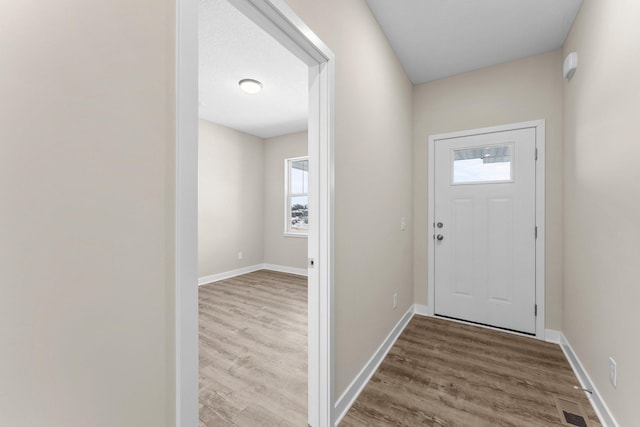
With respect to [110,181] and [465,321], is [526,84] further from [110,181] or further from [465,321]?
[110,181]

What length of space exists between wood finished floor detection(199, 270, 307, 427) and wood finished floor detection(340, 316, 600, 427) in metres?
0.45

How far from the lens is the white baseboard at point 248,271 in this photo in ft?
14.2

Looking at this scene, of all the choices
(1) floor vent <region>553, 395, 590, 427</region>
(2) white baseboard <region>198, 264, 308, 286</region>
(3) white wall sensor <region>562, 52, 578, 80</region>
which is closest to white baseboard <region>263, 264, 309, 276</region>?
(2) white baseboard <region>198, 264, 308, 286</region>

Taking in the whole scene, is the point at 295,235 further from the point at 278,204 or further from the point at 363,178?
the point at 363,178

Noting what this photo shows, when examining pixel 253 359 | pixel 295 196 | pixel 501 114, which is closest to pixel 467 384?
pixel 253 359

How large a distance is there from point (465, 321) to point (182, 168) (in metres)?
3.12

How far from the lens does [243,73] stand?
286 centimetres

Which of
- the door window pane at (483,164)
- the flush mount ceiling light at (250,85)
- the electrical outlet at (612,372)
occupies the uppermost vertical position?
the flush mount ceiling light at (250,85)

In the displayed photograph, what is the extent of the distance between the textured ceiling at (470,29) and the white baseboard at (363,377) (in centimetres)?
259

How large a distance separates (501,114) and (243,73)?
268 cm

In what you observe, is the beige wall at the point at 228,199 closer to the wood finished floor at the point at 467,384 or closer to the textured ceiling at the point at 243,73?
the textured ceiling at the point at 243,73

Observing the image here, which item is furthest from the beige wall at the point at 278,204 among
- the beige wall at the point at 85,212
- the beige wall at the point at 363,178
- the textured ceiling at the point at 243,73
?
the beige wall at the point at 85,212

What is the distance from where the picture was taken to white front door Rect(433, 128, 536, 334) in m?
2.57

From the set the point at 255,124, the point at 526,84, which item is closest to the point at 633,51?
the point at 526,84
